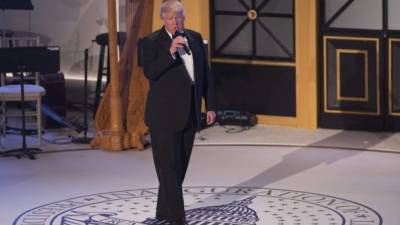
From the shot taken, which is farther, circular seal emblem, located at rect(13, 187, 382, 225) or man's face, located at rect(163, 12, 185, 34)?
circular seal emblem, located at rect(13, 187, 382, 225)

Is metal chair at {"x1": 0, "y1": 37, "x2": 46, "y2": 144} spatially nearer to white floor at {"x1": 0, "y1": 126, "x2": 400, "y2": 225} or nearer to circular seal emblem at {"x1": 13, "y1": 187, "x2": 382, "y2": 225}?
white floor at {"x1": 0, "y1": 126, "x2": 400, "y2": 225}

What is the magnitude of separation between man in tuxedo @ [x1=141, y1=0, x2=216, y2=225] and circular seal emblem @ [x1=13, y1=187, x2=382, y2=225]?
16.8 inches

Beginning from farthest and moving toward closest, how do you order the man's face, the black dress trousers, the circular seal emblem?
the circular seal emblem < the black dress trousers < the man's face

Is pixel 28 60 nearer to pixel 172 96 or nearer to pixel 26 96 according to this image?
pixel 26 96

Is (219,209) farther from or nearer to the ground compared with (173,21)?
nearer to the ground

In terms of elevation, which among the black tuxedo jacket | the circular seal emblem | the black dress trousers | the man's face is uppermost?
the man's face

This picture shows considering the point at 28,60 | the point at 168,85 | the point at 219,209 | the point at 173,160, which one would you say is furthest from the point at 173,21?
the point at 28,60

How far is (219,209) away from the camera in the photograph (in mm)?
7004

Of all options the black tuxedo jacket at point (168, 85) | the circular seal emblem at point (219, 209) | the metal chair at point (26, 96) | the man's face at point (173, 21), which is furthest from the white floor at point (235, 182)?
the man's face at point (173, 21)

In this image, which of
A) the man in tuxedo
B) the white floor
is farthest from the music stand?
the man in tuxedo

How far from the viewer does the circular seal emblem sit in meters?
6.73

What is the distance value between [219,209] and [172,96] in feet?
3.39

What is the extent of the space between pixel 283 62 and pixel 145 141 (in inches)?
69.2

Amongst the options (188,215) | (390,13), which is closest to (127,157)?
(188,215)
